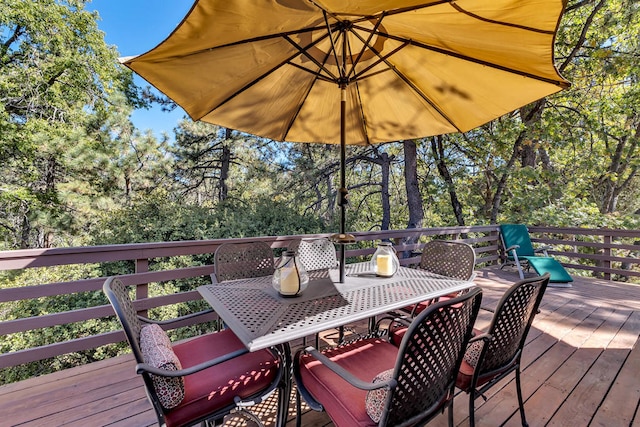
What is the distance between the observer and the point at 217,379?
54.2 inches

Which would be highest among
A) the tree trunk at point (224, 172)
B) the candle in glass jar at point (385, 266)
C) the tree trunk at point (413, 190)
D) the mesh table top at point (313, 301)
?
the tree trunk at point (224, 172)

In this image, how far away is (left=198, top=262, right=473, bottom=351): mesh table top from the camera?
127 centimetres

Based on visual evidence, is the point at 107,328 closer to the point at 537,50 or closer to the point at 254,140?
the point at 254,140

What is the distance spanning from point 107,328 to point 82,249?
415 cm

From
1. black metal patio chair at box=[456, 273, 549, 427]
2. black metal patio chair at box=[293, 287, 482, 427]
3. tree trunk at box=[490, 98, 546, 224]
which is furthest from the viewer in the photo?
tree trunk at box=[490, 98, 546, 224]

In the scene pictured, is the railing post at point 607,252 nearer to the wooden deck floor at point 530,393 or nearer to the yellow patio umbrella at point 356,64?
the wooden deck floor at point 530,393

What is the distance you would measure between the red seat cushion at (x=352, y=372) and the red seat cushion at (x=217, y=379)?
0.67 feet

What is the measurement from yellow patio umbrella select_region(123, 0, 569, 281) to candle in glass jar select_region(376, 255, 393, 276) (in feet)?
1.03

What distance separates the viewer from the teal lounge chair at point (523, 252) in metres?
4.59

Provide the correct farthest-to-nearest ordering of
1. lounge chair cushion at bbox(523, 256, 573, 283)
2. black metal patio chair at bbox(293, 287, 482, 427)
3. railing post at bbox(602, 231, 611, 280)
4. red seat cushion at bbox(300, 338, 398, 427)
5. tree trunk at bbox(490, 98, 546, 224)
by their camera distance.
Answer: tree trunk at bbox(490, 98, 546, 224), railing post at bbox(602, 231, 611, 280), lounge chair cushion at bbox(523, 256, 573, 283), red seat cushion at bbox(300, 338, 398, 427), black metal patio chair at bbox(293, 287, 482, 427)

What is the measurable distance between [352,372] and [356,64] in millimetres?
1869

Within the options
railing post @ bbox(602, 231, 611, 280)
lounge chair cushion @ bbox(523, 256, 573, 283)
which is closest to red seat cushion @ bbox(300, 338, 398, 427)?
lounge chair cushion @ bbox(523, 256, 573, 283)

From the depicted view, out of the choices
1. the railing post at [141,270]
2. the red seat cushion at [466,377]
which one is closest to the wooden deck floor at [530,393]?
the red seat cushion at [466,377]

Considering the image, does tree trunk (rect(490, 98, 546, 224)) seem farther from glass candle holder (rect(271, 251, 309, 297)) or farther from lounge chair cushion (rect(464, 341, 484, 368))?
glass candle holder (rect(271, 251, 309, 297))
